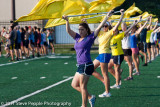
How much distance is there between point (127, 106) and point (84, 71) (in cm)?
150

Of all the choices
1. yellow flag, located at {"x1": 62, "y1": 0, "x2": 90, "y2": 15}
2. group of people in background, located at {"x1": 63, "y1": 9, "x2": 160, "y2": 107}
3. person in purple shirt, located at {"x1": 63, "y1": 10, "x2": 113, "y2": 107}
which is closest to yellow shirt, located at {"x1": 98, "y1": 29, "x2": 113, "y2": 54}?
group of people in background, located at {"x1": 63, "y1": 9, "x2": 160, "y2": 107}

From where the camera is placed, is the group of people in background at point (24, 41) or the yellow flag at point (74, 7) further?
the group of people in background at point (24, 41)

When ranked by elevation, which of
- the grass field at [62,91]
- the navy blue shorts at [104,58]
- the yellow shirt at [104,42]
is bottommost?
the grass field at [62,91]

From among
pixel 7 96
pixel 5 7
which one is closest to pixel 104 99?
pixel 7 96

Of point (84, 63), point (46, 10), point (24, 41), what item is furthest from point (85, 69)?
point (24, 41)

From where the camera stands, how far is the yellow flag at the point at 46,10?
10305 mm

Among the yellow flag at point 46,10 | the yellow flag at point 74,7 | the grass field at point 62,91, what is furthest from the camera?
the yellow flag at point 74,7

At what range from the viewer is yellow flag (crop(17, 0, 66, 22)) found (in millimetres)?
10305

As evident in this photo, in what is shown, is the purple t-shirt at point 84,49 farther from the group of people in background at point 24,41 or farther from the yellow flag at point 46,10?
the group of people in background at point 24,41

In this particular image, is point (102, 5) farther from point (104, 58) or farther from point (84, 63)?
point (84, 63)

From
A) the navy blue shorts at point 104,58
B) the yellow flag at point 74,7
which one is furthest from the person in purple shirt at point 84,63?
the yellow flag at point 74,7

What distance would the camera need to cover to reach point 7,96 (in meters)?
9.88

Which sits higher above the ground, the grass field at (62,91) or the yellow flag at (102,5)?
the yellow flag at (102,5)

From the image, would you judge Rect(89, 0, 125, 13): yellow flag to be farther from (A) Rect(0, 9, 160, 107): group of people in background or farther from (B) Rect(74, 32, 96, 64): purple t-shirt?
(B) Rect(74, 32, 96, 64): purple t-shirt
